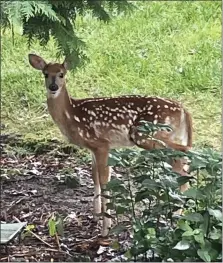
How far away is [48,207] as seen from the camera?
2871 mm

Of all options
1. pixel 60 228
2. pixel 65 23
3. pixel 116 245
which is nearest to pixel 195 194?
pixel 116 245

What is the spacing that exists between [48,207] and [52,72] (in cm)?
44

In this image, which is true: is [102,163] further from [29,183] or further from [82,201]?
[29,183]

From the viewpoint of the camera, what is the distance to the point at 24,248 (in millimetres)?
2510

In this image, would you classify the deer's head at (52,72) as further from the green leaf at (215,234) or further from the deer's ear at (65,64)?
the green leaf at (215,234)

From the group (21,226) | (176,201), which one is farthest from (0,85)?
(176,201)

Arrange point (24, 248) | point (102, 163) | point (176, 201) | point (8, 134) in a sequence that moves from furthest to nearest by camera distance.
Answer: point (8, 134), point (102, 163), point (24, 248), point (176, 201)

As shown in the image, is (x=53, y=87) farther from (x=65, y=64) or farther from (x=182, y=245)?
(x=182, y=245)

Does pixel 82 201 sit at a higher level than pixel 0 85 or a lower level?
lower

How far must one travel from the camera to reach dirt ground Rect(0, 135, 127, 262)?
248cm

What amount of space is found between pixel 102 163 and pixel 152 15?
80 cm

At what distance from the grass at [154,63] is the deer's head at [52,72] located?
385mm

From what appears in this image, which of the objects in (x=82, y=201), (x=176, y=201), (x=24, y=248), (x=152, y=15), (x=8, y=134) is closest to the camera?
(x=176, y=201)

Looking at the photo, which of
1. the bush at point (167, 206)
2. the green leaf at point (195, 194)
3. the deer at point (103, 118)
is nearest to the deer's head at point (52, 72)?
the deer at point (103, 118)
